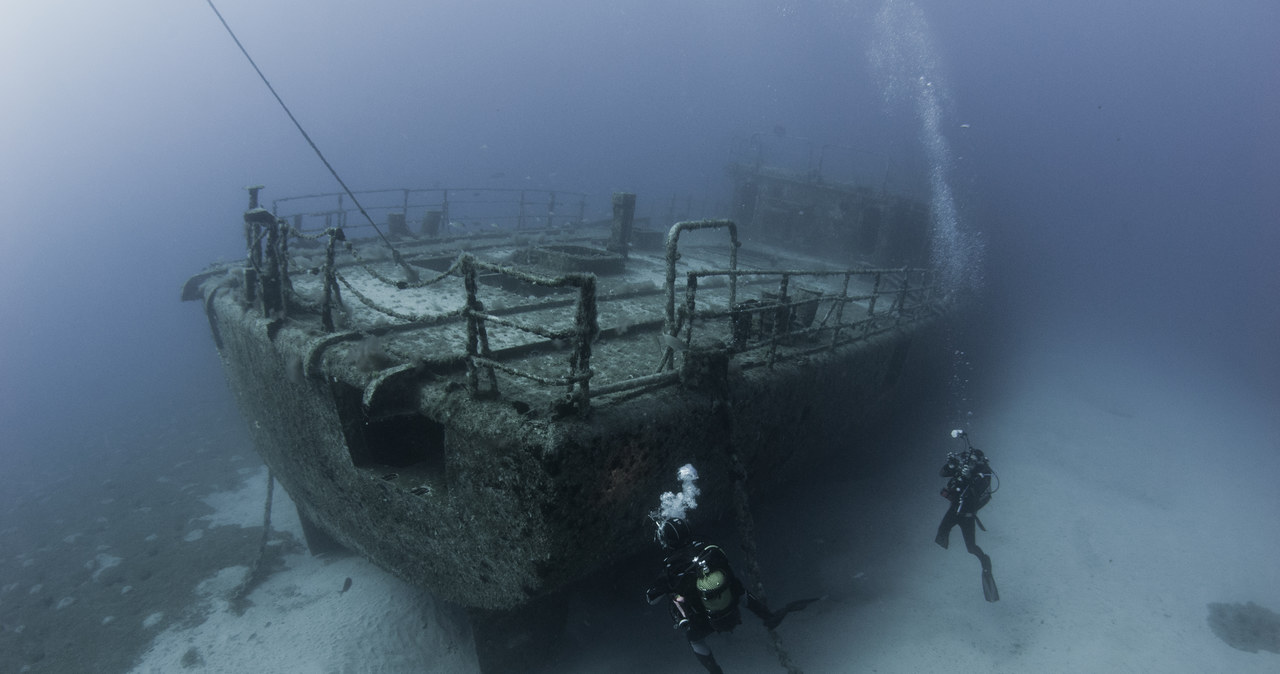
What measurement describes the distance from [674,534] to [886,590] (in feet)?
18.2

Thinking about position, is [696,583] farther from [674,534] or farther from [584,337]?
[584,337]

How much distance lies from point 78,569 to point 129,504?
Answer: 13.2ft

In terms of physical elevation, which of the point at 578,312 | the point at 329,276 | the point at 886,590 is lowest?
the point at 886,590

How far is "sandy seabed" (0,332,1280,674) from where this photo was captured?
777 cm

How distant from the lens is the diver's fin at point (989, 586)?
343 inches

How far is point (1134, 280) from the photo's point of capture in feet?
225

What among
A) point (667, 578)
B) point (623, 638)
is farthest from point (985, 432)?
point (667, 578)

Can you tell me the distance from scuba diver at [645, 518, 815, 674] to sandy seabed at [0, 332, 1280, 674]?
7.90 feet

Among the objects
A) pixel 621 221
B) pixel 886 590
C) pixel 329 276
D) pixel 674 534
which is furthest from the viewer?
pixel 621 221

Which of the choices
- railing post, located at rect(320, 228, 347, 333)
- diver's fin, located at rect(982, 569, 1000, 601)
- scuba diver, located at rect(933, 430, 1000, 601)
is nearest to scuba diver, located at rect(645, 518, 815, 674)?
railing post, located at rect(320, 228, 347, 333)

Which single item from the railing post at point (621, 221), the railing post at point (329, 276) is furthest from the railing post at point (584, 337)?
the railing post at point (621, 221)

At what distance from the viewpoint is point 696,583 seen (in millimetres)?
4832

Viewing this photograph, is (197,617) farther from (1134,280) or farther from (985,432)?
(1134,280)

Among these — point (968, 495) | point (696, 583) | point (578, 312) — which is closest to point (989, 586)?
point (968, 495)
